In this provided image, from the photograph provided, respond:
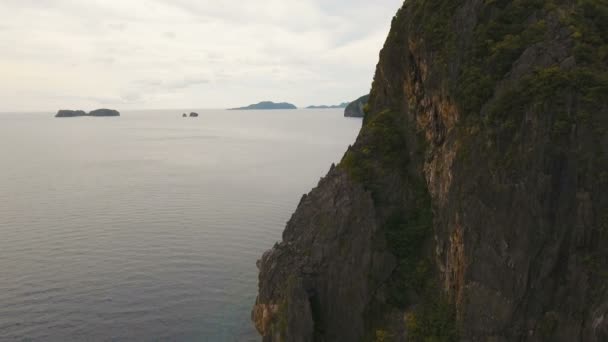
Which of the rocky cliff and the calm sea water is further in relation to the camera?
the calm sea water

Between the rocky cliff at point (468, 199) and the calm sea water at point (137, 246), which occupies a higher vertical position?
the rocky cliff at point (468, 199)

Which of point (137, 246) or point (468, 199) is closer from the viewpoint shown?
point (468, 199)

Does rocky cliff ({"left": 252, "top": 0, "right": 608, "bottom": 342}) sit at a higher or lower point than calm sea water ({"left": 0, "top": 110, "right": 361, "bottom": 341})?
higher

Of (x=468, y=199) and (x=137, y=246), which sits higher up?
(x=468, y=199)

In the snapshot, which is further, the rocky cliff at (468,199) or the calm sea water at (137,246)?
the calm sea water at (137,246)
